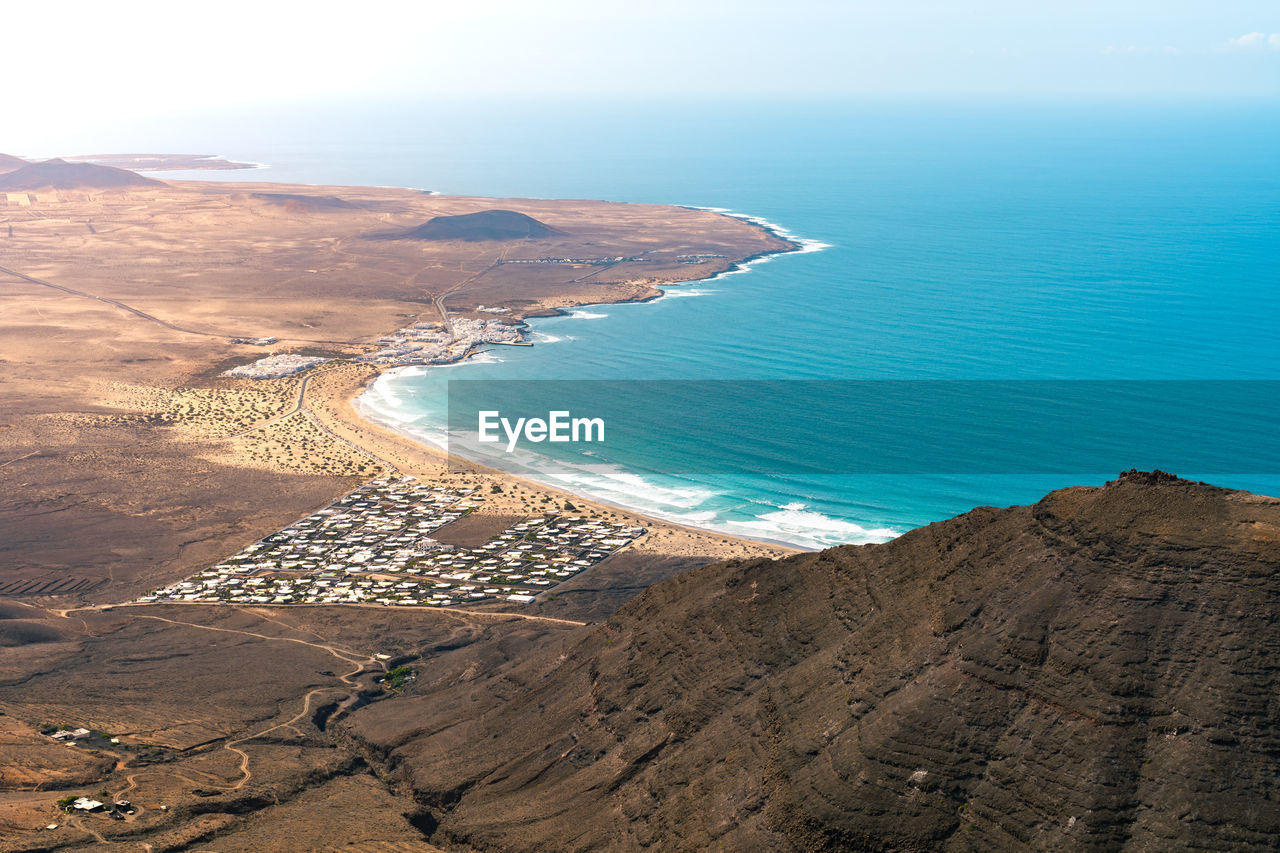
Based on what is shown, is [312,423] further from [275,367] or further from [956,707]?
[956,707]

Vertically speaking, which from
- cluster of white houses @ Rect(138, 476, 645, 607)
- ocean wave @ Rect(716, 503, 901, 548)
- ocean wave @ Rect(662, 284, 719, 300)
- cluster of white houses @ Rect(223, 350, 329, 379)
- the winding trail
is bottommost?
cluster of white houses @ Rect(138, 476, 645, 607)

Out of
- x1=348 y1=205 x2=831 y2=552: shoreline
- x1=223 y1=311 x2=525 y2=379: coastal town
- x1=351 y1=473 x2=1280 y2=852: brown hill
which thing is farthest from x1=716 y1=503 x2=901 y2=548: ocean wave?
x1=223 y1=311 x2=525 y2=379: coastal town

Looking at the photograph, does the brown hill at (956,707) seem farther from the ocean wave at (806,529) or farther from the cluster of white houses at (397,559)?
the ocean wave at (806,529)

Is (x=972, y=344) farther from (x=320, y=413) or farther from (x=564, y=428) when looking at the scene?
(x=320, y=413)

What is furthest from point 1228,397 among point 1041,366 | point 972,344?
point 972,344

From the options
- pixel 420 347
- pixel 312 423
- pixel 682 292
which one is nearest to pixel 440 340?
pixel 420 347

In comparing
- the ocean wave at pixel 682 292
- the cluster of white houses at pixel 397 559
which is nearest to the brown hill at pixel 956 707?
the cluster of white houses at pixel 397 559

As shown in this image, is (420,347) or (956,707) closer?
(956,707)

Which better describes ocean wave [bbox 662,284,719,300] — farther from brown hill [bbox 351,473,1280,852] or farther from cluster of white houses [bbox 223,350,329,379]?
brown hill [bbox 351,473,1280,852]
